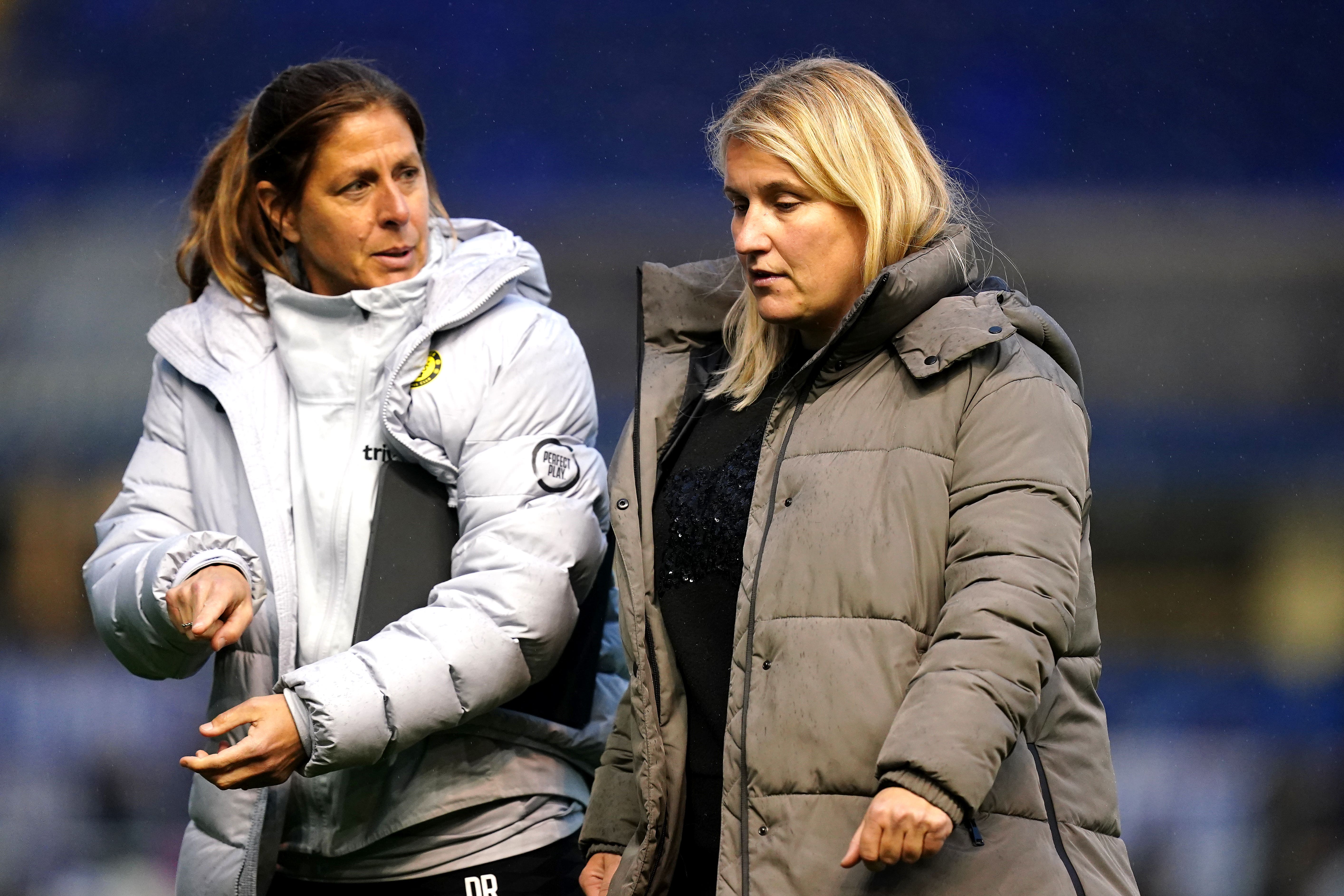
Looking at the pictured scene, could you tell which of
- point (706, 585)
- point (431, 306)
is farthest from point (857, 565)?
point (431, 306)

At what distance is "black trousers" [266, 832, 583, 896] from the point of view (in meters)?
1.66

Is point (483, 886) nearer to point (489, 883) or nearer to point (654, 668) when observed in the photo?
point (489, 883)

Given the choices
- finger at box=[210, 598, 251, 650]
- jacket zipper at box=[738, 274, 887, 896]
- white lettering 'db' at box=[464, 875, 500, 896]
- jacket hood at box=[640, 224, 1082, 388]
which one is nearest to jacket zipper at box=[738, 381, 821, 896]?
jacket zipper at box=[738, 274, 887, 896]

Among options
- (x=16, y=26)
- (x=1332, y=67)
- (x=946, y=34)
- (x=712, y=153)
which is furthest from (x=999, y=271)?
(x=16, y=26)

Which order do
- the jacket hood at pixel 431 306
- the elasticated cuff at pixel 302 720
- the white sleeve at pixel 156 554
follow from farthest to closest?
1. the jacket hood at pixel 431 306
2. the white sleeve at pixel 156 554
3. the elasticated cuff at pixel 302 720

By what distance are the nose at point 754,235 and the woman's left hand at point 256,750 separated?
0.67m

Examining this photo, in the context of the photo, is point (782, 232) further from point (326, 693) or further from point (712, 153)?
point (326, 693)

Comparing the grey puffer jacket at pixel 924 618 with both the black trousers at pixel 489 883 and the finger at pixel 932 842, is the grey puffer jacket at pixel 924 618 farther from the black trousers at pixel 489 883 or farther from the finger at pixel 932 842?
the black trousers at pixel 489 883

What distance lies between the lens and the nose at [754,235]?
4.65 feet

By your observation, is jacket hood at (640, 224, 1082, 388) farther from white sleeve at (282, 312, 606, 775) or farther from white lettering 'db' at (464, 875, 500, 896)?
white lettering 'db' at (464, 875, 500, 896)

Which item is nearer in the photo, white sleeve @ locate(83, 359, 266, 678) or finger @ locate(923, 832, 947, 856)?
finger @ locate(923, 832, 947, 856)

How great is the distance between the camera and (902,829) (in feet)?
3.68

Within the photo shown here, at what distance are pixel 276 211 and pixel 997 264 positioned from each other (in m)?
1.36

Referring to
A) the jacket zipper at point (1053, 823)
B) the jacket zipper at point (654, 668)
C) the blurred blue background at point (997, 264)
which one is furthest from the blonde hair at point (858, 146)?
the blurred blue background at point (997, 264)
